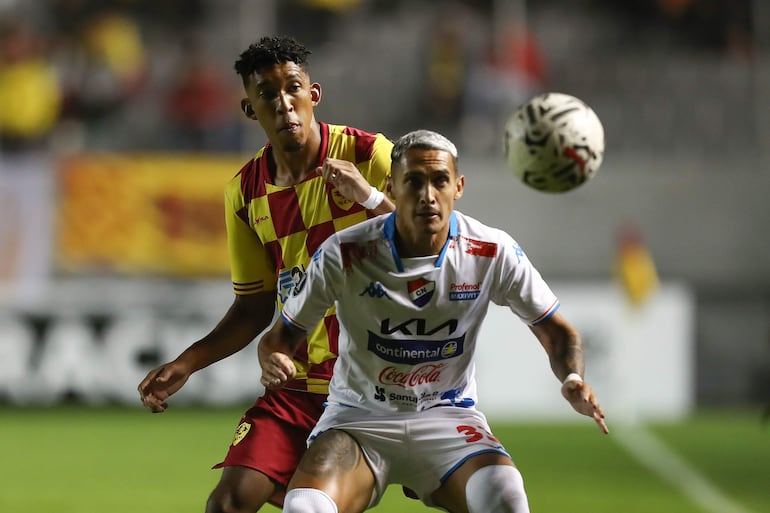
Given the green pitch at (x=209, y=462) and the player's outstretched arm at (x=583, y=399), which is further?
the green pitch at (x=209, y=462)

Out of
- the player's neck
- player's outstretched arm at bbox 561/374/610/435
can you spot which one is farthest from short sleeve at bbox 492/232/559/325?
player's outstretched arm at bbox 561/374/610/435

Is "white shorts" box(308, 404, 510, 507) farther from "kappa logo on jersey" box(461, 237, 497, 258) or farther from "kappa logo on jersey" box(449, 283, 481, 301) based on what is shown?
"kappa logo on jersey" box(461, 237, 497, 258)

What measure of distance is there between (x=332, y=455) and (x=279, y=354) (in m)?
0.47

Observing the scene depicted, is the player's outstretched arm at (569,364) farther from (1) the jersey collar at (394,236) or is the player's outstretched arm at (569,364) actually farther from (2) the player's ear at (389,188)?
(2) the player's ear at (389,188)

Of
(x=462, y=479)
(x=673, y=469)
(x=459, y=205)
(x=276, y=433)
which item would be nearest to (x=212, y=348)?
(x=276, y=433)

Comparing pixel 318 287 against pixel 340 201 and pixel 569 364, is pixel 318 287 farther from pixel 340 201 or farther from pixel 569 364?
pixel 569 364

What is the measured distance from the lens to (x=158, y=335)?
1503 centimetres

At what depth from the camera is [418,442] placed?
16.6ft

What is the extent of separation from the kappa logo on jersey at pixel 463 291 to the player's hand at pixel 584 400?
0.50 m

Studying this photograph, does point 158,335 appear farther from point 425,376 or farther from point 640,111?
point 425,376

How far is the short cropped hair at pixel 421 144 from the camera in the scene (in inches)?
192

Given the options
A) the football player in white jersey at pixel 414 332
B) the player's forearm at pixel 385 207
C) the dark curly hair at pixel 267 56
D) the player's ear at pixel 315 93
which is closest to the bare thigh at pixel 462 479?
the football player in white jersey at pixel 414 332

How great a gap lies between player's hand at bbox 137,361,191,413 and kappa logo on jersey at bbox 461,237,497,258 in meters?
1.21

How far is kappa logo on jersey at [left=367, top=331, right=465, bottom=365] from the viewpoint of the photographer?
5.04m
